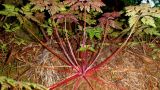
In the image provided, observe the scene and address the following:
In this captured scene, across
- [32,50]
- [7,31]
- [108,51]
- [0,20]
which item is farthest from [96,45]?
[0,20]

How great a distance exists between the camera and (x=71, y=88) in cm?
225

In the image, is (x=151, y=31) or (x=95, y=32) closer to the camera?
(x=95, y=32)

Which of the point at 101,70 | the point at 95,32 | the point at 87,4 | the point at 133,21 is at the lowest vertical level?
the point at 101,70

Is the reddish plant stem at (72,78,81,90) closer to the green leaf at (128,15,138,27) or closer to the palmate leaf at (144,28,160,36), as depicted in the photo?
the green leaf at (128,15,138,27)

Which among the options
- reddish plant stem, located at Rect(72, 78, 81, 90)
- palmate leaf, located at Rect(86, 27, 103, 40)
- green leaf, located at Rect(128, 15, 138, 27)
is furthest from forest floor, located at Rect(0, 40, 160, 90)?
green leaf, located at Rect(128, 15, 138, 27)

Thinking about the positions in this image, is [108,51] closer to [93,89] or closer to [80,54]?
[80,54]

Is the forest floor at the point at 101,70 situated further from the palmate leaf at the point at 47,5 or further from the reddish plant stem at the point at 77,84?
the palmate leaf at the point at 47,5

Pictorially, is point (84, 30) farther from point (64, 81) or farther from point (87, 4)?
point (64, 81)

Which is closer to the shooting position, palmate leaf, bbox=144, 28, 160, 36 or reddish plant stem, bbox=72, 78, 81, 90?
reddish plant stem, bbox=72, 78, 81, 90

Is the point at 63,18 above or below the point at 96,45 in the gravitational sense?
above

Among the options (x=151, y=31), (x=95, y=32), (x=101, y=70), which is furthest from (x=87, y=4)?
(x=151, y=31)

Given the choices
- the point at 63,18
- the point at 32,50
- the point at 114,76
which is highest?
the point at 63,18

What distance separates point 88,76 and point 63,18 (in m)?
0.52

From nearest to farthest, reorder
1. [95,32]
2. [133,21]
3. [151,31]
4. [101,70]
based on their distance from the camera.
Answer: [133,21]
[101,70]
[95,32]
[151,31]
